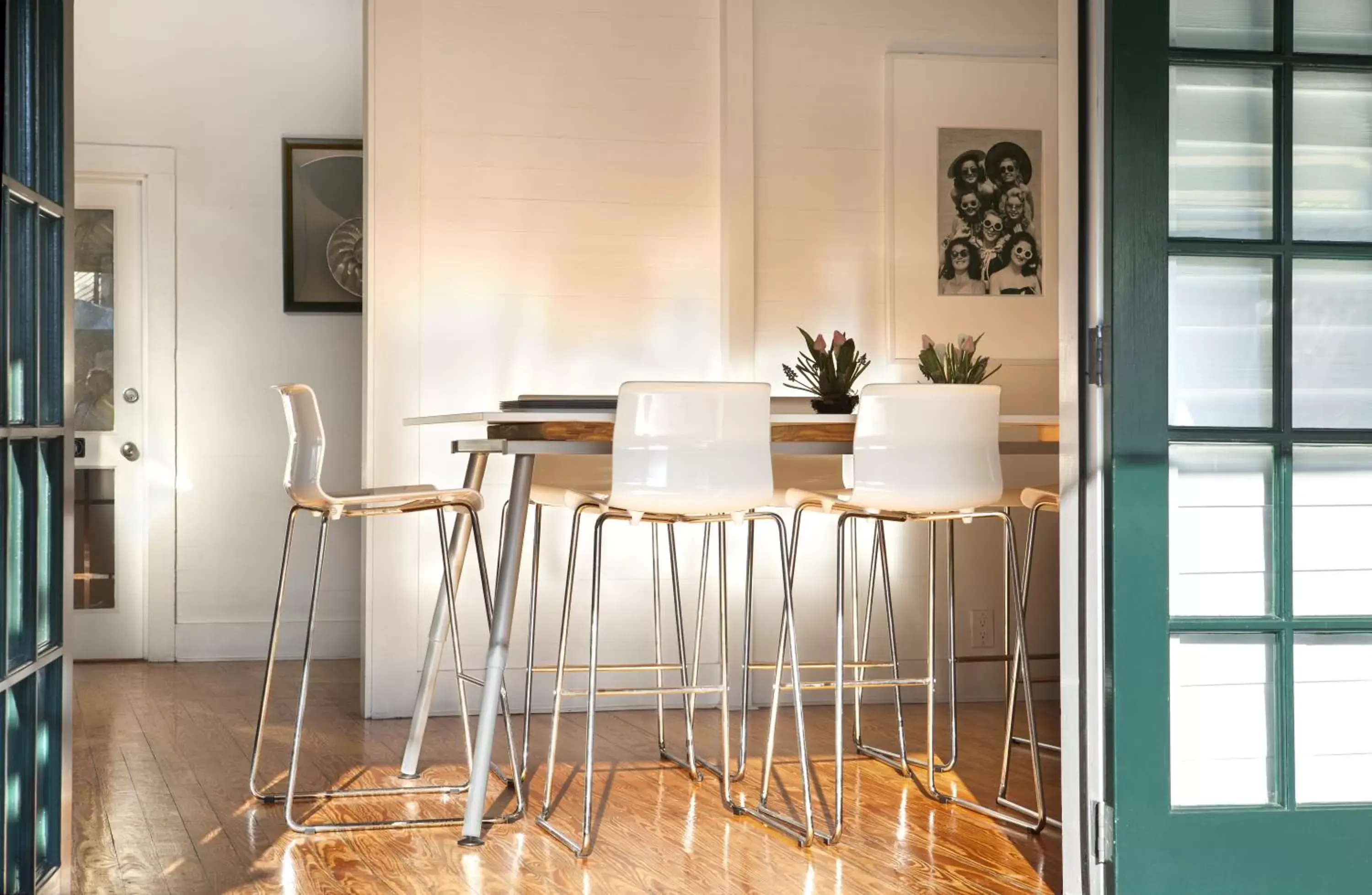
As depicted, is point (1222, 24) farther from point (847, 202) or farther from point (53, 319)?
point (847, 202)

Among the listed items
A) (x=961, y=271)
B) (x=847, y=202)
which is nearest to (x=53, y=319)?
(x=847, y=202)

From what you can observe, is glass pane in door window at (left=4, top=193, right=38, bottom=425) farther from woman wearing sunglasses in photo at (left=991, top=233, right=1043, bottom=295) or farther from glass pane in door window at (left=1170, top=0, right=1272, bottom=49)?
woman wearing sunglasses in photo at (left=991, top=233, right=1043, bottom=295)

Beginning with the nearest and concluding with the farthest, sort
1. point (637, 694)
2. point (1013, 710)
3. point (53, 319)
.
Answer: point (53, 319) → point (637, 694) → point (1013, 710)

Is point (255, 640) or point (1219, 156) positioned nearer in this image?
point (1219, 156)

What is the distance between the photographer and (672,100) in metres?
5.00

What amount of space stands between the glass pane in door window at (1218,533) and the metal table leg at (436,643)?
6.54ft

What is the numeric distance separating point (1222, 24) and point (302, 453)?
7.61 ft

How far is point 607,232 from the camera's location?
16.3 feet

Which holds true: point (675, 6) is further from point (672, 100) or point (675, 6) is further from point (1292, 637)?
point (1292, 637)

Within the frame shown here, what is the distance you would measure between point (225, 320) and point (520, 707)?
95.4 inches

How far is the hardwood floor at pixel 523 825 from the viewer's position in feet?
9.50

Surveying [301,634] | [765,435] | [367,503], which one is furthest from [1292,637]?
[301,634]

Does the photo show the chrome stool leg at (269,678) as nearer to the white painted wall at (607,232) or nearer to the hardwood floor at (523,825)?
the hardwood floor at (523,825)

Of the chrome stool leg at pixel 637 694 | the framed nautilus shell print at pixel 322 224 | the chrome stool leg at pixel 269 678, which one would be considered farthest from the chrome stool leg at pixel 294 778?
the framed nautilus shell print at pixel 322 224
